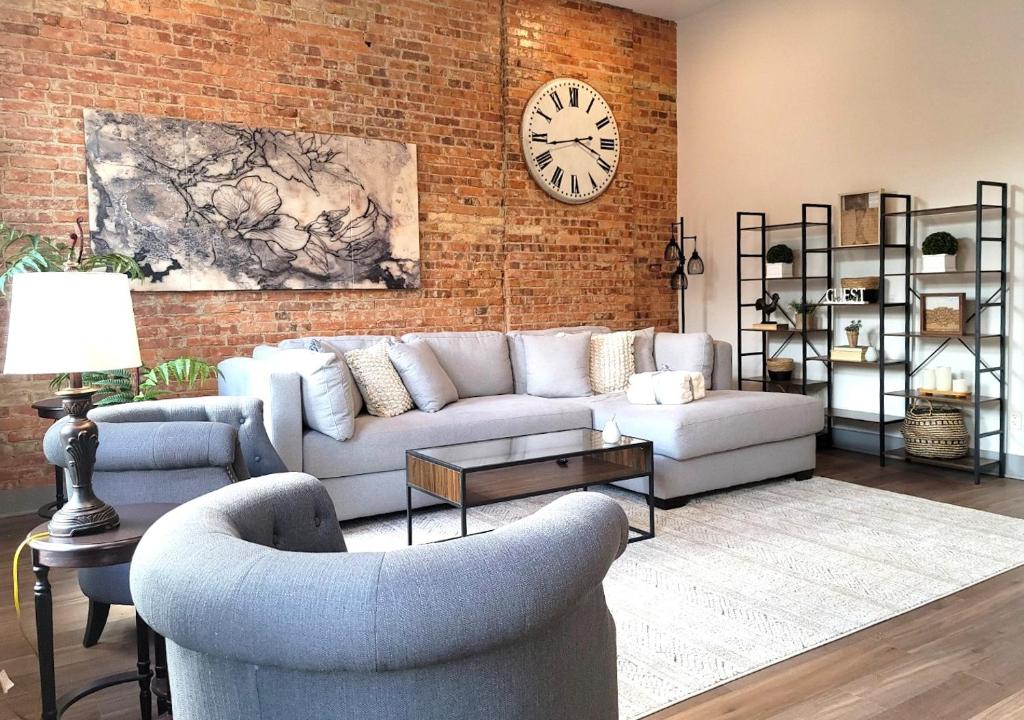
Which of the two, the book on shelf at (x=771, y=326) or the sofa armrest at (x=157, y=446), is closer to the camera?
the sofa armrest at (x=157, y=446)

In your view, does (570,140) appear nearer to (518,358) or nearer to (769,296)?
(769,296)

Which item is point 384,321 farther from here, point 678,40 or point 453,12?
point 678,40

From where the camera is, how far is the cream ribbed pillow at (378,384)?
449 centimetres

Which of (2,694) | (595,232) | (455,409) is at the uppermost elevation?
(595,232)

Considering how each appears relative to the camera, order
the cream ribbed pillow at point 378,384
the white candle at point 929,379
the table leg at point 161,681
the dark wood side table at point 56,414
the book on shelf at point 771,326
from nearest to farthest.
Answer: the table leg at point 161,681 → the dark wood side table at point 56,414 → the cream ribbed pillow at point 378,384 → the white candle at point 929,379 → the book on shelf at point 771,326

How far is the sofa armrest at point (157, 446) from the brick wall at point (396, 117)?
2.25 meters

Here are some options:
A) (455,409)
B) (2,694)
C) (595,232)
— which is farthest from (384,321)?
(2,694)

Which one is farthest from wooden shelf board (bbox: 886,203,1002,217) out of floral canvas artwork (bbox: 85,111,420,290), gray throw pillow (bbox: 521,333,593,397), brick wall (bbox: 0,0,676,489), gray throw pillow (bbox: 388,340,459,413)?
floral canvas artwork (bbox: 85,111,420,290)

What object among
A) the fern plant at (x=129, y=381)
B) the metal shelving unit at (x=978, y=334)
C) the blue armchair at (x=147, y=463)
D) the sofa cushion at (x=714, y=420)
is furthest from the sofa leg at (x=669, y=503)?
the fern plant at (x=129, y=381)

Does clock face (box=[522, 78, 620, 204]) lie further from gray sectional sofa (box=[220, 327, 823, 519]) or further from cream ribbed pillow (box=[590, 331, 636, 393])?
gray sectional sofa (box=[220, 327, 823, 519])

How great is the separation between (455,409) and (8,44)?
3.05m

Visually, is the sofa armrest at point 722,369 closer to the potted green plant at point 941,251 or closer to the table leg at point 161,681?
the potted green plant at point 941,251

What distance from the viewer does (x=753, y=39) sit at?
251 inches

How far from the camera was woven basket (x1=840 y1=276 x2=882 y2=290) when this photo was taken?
17.9 feet
